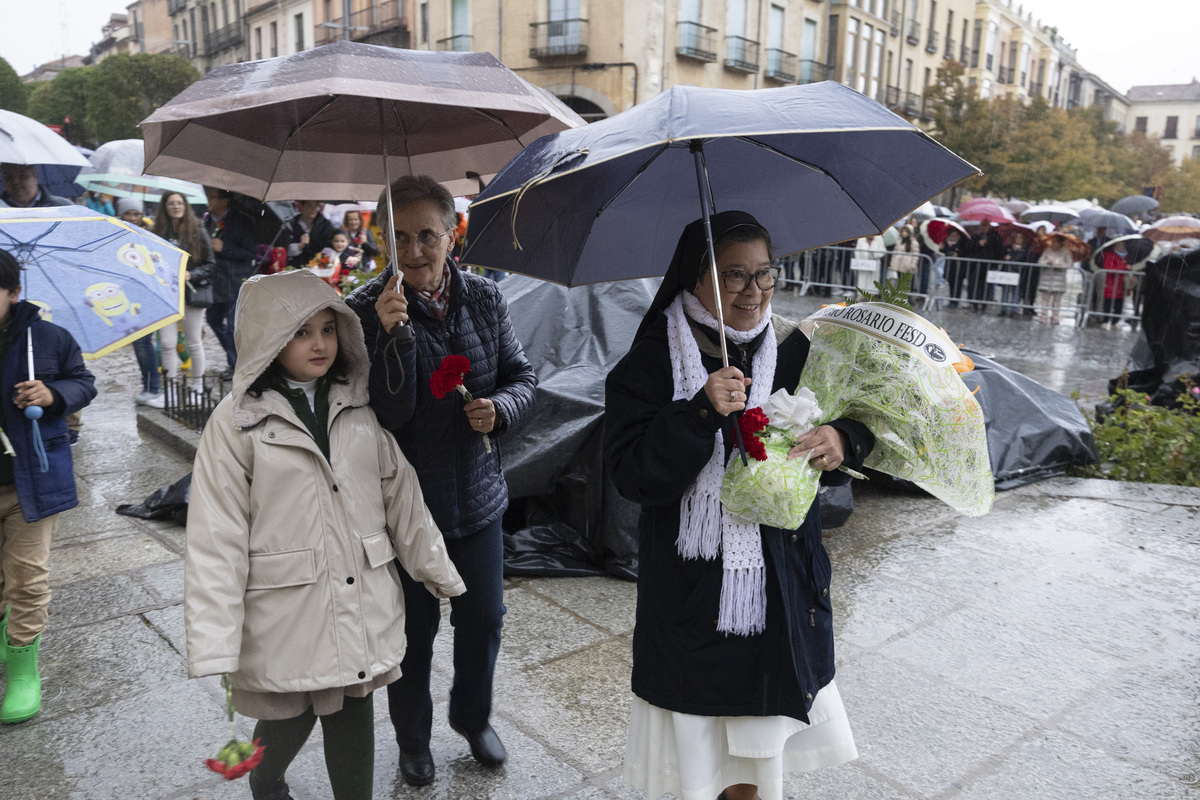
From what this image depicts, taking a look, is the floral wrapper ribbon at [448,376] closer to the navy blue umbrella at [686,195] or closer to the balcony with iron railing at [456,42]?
the navy blue umbrella at [686,195]

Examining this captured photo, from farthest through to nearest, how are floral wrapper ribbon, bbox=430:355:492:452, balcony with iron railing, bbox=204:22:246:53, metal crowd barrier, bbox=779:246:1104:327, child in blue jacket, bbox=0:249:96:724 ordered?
balcony with iron railing, bbox=204:22:246:53 < metal crowd barrier, bbox=779:246:1104:327 < child in blue jacket, bbox=0:249:96:724 < floral wrapper ribbon, bbox=430:355:492:452

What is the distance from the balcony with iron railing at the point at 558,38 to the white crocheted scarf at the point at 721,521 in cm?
3005

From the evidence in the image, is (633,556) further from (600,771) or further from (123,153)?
(123,153)

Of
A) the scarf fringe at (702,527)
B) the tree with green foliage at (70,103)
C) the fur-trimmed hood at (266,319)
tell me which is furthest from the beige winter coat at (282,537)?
the tree with green foliage at (70,103)

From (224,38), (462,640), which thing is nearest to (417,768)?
(462,640)

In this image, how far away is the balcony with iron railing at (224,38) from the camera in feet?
167

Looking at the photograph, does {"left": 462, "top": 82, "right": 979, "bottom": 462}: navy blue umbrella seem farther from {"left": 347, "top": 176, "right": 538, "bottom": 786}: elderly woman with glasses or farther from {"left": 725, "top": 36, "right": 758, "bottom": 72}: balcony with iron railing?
{"left": 725, "top": 36, "right": 758, "bottom": 72}: balcony with iron railing

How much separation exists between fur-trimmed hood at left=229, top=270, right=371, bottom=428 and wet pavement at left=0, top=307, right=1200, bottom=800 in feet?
4.55

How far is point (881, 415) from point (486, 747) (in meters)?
1.72

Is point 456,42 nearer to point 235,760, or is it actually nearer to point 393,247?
point 393,247

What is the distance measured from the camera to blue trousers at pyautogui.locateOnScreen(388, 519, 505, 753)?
2809 millimetres

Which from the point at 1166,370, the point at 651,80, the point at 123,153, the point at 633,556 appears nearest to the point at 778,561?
the point at 633,556

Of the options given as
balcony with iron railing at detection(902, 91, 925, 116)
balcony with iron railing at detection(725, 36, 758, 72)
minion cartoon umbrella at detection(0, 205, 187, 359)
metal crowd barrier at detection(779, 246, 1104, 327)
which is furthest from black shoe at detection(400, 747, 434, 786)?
balcony with iron railing at detection(902, 91, 925, 116)

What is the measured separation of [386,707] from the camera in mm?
3414
